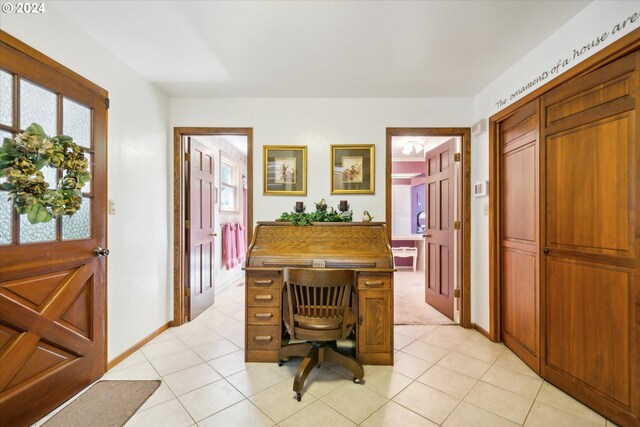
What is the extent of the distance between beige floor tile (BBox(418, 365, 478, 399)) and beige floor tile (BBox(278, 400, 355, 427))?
0.73 meters

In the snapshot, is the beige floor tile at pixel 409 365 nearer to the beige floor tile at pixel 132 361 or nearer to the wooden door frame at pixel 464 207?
the wooden door frame at pixel 464 207

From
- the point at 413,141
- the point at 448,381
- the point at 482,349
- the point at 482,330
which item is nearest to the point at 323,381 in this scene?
the point at 448,381

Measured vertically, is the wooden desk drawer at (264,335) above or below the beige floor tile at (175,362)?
above

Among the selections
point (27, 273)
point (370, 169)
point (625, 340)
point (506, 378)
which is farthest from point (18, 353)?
point (625, 340)

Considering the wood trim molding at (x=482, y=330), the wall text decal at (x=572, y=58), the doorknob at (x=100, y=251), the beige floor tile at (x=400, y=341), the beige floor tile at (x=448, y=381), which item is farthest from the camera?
the wood trim molding at (x=482, y=330)

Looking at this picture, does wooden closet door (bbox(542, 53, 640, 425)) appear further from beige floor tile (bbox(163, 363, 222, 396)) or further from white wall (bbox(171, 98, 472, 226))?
beige floor tile (bbox(163, 363, 222, 396))

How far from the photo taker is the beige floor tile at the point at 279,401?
5.21 ft

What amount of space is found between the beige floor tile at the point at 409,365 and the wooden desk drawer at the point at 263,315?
1.04 m

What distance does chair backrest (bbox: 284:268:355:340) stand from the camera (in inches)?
68.8

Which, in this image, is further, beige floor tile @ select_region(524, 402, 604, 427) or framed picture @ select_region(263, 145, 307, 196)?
framed picture @ select_region(263, 145, 307, 196)

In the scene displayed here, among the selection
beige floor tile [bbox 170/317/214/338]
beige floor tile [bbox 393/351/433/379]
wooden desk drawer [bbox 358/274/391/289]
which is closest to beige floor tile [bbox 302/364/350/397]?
beige floor tile [bbox 393/351/433/379]

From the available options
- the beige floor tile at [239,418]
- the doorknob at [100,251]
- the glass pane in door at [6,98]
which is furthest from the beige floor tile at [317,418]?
the glass pane in door at [6,98]

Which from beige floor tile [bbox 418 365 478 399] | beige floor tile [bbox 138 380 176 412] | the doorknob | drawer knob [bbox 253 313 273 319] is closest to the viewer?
beige floor tile [bbox 138 380 176 412]

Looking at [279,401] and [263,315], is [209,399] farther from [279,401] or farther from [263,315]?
[263,315]
